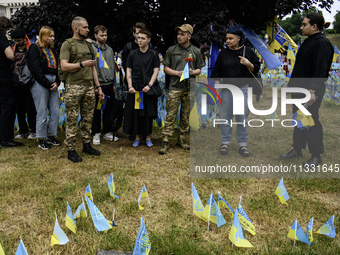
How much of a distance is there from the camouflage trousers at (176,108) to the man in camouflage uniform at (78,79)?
3.94 feet

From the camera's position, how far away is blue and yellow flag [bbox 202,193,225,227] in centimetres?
271

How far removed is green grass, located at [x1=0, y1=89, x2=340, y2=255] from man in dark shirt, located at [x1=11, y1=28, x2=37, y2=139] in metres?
0.78

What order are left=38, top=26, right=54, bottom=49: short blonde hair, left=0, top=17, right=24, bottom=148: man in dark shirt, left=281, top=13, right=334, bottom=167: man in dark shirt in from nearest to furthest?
1. left=281, top=13, right=334, bottom=167: man in dark shirt
2. left=38, top=26, right=54, bottom=49: short blonde hair
3. left=0, top=17, right=24, bottom=148: man in dark shirt

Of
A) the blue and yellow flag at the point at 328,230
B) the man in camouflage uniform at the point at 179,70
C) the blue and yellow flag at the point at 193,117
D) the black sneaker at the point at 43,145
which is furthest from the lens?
the blue and yellow flag at the point at 193,117

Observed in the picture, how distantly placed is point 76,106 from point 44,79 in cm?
85

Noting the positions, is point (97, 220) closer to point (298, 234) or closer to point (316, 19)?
point (298, 234)

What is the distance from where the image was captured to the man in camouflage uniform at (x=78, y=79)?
4238mm

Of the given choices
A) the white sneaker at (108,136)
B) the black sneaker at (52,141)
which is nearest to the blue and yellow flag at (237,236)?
the white sneaker at (108,136)

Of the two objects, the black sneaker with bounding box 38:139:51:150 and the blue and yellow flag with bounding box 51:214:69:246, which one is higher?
the blue and yellow flag with bounding box 51:214:69:246

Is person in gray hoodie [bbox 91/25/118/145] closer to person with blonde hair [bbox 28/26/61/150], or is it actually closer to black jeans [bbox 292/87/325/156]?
person with blonde hair [bbox 28/26/61/150]

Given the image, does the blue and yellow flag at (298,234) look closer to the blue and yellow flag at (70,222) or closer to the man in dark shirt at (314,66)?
the blue and yellow flag at (70,222)

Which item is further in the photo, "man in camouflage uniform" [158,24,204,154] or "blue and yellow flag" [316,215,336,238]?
"man in camouflage uniform" [158,24,204,154]

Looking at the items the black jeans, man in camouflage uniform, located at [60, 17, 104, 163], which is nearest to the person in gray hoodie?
man in camouflage uniform, located at [60, 17, 104, 163]

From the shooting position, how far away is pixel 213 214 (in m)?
2.80
